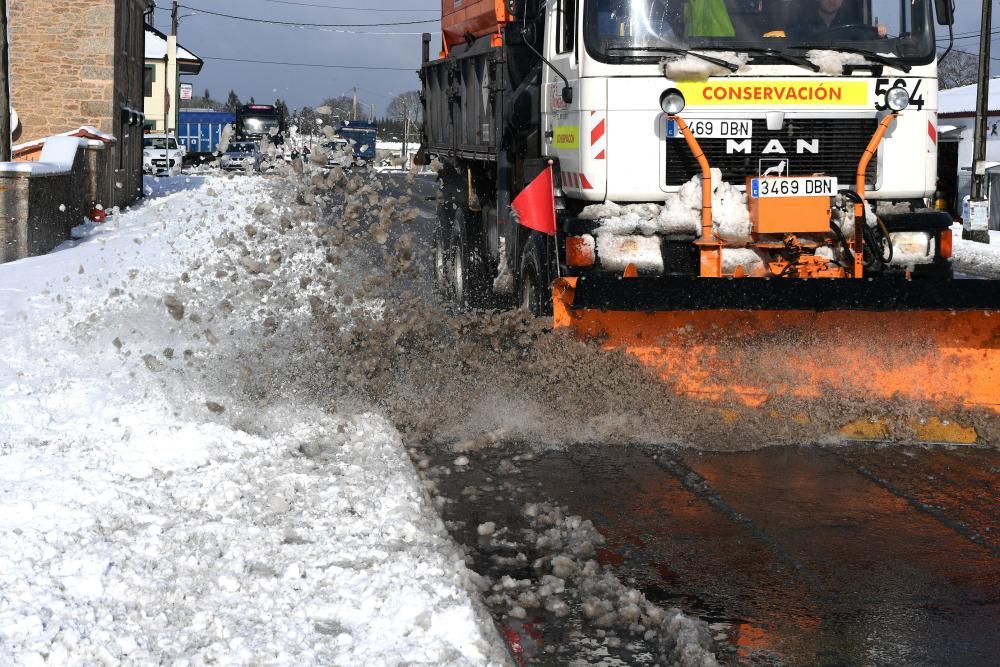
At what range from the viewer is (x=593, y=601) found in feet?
15.0

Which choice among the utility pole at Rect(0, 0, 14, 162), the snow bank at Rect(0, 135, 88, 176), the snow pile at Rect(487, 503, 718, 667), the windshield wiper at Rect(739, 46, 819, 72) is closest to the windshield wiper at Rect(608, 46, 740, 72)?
the windshield wiper at Rect(739, 46, 819, 72)

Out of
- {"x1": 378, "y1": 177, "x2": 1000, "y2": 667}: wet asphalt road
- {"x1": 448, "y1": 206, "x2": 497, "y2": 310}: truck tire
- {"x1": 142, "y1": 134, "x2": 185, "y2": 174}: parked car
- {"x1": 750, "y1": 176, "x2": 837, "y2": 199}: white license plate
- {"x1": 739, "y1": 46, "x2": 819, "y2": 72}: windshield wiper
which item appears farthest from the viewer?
{"x1": 142, "y1": 134, "x2": 185, "y2": 174}: parked car

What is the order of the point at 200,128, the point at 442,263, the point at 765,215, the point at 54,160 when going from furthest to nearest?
the point at 200,128 < the point at 54,160 < the point at 442,263 < the point at 765,215

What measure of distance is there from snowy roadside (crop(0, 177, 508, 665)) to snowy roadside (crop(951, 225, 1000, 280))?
526 inches

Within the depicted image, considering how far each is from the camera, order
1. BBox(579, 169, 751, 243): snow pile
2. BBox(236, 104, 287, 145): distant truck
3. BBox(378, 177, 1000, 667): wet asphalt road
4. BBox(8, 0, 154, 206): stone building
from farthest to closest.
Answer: BBox(236, 104, 287, 145): distant truck < BBox(8, 0, 154, 206): stone building < BBox(579, 169, 751, 243): snow pile < BBox(378, 177, 1000, 667): wet asphalt road

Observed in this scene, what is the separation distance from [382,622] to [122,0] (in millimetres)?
29210

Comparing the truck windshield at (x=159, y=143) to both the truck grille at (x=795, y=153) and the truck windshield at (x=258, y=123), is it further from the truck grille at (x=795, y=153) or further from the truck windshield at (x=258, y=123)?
the truck grille at (x=795, y=153)

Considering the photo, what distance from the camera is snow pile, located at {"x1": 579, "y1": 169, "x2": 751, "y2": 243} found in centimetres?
785

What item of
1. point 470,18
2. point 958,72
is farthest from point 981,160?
point 958,72

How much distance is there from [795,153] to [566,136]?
1.43 meters

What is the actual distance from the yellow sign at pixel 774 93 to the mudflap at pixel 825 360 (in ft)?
4.46

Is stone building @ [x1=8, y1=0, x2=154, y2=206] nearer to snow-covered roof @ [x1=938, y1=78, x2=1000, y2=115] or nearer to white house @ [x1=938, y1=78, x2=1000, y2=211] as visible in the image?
white house @ [x1=938, y1=78, x2=1000, y2=211]

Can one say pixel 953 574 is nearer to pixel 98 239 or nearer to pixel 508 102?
pixel 508 102

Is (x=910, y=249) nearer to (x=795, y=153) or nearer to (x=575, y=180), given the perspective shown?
(x=795, y=153)
